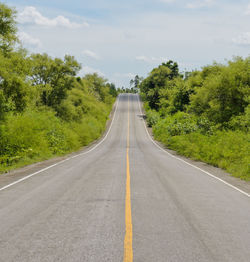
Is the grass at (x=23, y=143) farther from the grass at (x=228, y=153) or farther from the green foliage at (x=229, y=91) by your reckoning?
the green foliage at (x=229, y=91)

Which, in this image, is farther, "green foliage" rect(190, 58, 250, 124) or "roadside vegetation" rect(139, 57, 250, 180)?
"green foliage" rect(190, 58, 250, 124)

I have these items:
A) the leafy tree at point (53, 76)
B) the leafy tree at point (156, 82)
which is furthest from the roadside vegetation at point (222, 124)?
the leafy tree at point (156, 82)

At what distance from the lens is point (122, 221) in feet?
18.8

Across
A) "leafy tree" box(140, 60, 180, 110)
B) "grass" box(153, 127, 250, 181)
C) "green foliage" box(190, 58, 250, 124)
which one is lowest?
"grass" box(153, 127, 250, 181)

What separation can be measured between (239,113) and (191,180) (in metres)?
15.8

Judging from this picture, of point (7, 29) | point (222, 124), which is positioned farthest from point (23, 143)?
point (222, 124)

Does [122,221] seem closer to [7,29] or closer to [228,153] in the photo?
[228,153]

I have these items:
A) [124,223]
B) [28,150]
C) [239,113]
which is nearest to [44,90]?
[28,150]

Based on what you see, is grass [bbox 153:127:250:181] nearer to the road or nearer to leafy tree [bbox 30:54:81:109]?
the road

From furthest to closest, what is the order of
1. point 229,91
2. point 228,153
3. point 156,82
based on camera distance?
point 156,82 < point 229,91 < point 228,153

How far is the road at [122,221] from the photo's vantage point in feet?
14.1

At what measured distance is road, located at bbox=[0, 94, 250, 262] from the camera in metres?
4.29

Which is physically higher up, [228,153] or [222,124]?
[222,124]

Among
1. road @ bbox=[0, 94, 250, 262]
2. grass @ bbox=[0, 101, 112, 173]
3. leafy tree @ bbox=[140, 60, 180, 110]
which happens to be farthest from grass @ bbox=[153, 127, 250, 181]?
leafy tree @ bbox=[140, 60, 180, 110]
